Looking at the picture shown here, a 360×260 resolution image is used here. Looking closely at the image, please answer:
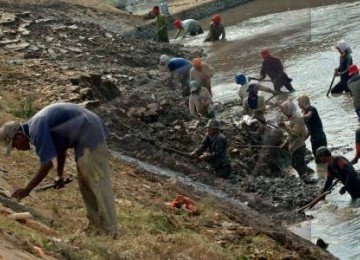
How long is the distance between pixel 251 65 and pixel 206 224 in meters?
13.9

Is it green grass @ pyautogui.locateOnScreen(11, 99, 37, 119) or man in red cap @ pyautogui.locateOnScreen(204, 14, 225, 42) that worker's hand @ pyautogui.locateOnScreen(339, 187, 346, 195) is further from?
man in red cap @ pyautogui.locateOnScreen(204, 14, 225, 42)

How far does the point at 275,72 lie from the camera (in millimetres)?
18672

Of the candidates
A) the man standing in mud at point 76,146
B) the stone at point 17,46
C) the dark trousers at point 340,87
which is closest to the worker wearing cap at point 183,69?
the dark trousers at point 340,87

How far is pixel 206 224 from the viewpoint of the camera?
355 inches

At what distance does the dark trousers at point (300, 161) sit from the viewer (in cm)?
1302

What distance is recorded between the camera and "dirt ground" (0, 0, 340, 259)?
23.8ft

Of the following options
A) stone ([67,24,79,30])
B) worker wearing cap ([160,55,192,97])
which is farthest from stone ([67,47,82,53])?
worker wearing cap ([160,55,192,97])

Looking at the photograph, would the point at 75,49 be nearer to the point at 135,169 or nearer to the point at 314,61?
the point at 314,61

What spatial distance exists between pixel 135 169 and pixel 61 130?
4914mm

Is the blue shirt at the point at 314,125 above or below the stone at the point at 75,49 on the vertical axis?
below

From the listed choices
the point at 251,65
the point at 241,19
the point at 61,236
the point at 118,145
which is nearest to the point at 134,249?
the point at 61,236

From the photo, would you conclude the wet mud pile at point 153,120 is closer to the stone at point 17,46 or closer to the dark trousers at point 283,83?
the stone at point 17,46

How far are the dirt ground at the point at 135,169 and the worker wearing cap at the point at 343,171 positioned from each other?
77 centimetres

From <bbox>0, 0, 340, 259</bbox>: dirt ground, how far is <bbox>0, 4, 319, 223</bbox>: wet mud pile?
0.03 metres
